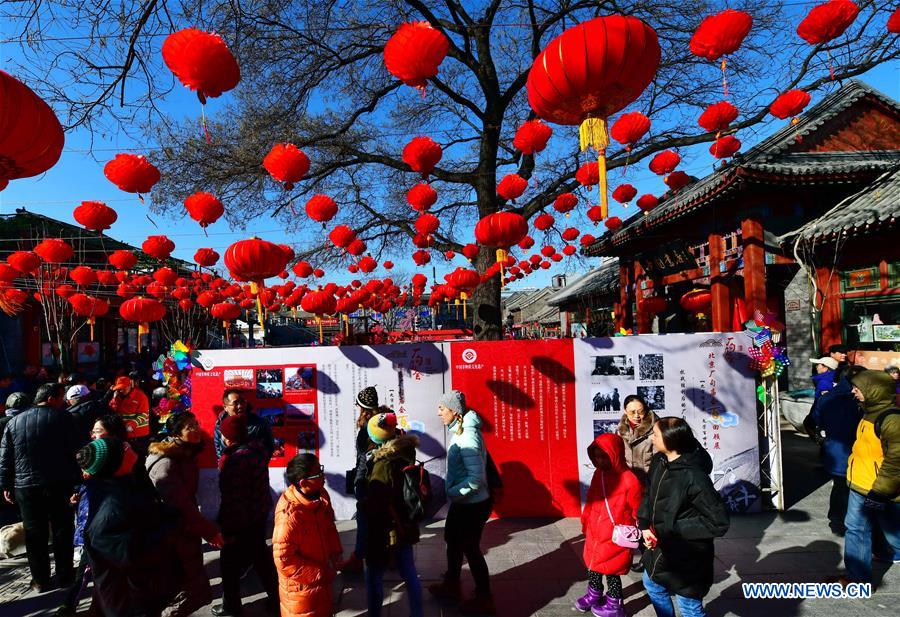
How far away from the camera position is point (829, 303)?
8422mm

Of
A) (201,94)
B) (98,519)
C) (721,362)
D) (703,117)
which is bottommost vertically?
(98,519)

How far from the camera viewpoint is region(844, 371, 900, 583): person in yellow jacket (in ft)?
11.1

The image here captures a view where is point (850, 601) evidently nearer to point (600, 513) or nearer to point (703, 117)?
point (600, 513)

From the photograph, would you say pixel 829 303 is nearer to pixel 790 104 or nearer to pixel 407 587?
pixel 790 104

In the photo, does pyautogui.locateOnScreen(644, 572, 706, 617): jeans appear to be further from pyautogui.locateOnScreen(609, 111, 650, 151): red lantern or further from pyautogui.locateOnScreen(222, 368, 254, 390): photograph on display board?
pyautogui.locateOnScreen(609, 111, 650, 151): red lantern

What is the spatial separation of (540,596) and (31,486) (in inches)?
168

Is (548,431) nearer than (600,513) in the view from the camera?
No

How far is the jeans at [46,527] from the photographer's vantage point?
12.9ft

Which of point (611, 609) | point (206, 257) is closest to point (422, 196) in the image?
point (611, 609)

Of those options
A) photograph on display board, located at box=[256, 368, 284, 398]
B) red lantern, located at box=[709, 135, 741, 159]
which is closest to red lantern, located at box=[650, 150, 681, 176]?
red lantern, located at box=[709, 135, 741, 159]

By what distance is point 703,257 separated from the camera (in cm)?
1050

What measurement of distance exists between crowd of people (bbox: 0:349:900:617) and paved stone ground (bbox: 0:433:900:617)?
0.71 ft

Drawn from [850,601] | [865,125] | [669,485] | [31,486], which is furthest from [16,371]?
[865,125]

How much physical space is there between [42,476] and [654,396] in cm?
582
